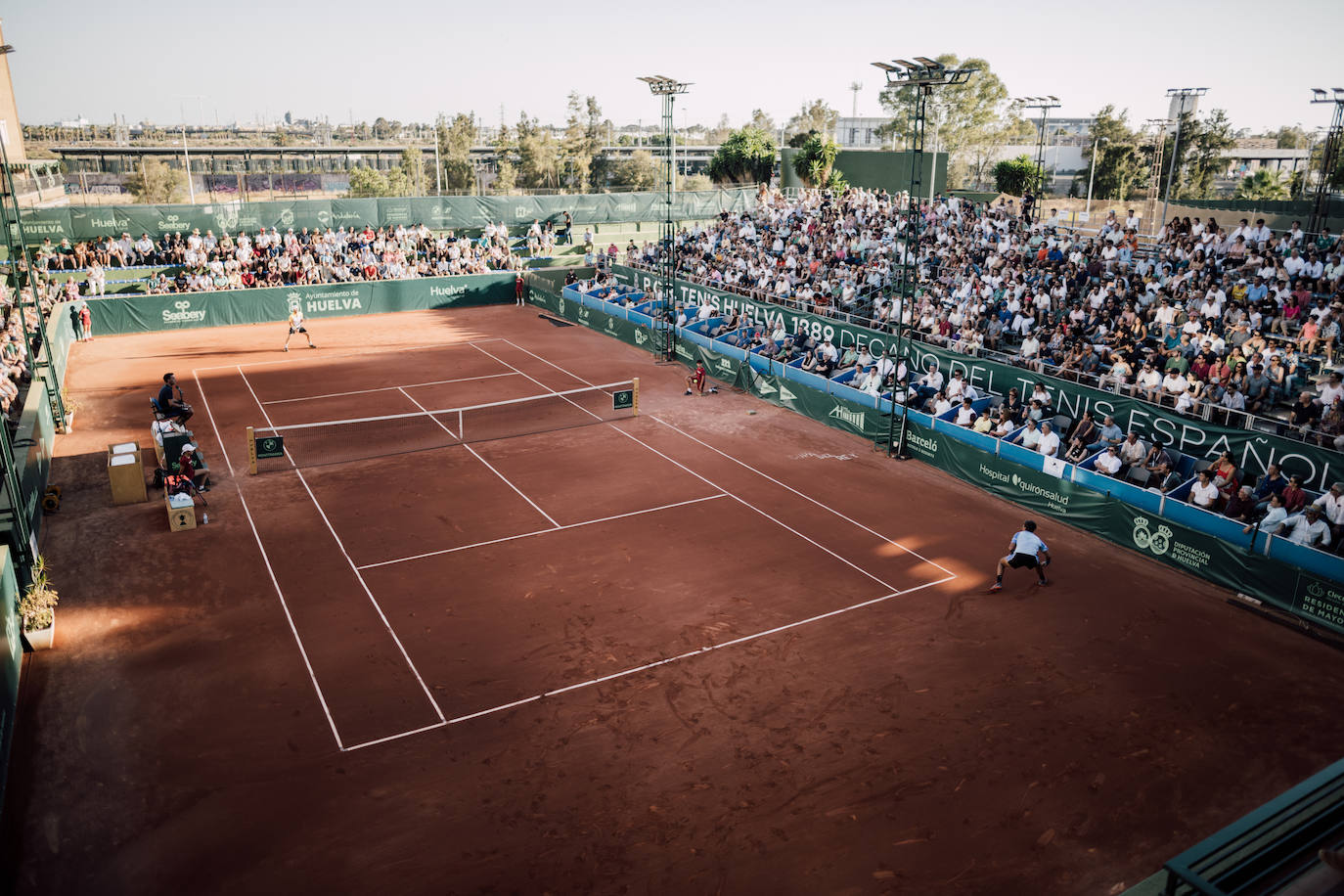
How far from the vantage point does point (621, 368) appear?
34.4 m

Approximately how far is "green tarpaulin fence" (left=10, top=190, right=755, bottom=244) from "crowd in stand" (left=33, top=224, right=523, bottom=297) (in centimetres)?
61

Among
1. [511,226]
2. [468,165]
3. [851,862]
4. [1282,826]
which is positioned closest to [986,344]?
[851,862]

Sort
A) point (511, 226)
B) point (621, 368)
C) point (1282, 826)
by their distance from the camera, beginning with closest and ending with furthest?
point (1282, 826) → point (621, 368) → point (511, 226)

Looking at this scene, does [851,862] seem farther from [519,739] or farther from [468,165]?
[468,165]

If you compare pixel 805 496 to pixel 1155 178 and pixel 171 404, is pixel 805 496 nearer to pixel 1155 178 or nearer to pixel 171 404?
pixel 171 404

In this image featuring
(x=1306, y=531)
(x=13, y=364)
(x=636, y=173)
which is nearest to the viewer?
(x=1306, y=531)

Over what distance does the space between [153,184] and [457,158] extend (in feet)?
84.9

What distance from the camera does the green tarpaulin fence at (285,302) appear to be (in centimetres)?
3978

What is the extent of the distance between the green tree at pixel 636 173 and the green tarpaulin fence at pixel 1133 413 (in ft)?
210

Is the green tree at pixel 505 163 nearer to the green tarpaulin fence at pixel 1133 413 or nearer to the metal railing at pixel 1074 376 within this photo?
the metal railing at pixel 1074 376

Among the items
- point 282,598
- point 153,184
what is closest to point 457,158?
point 153,184

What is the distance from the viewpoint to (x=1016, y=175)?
2120 inches

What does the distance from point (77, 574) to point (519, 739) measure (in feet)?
35.3

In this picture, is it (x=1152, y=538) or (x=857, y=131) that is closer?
(x=1152, y=538)
